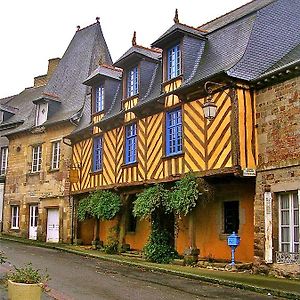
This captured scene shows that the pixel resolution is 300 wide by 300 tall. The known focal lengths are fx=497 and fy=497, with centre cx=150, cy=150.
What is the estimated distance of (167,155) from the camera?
49.0 feet

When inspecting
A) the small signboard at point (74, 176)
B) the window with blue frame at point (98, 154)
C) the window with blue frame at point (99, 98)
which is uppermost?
the window with blue frame at point (99, 98)

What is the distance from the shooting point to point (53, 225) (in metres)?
22.5

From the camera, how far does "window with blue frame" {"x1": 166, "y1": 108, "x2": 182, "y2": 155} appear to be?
48.1ft

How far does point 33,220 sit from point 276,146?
590 inches

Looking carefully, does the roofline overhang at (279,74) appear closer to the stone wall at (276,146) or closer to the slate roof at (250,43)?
the stone wall at (276,146)

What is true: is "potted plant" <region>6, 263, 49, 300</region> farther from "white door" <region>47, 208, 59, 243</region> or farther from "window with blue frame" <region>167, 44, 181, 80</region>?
"white door" <region>47, 208, 59, 243</region>

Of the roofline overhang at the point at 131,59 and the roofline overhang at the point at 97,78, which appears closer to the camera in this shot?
the roofline overhang at the point at 131,59

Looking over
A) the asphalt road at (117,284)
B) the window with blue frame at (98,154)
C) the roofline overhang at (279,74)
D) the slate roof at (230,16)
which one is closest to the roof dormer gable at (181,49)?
the slate roof at (230,16)

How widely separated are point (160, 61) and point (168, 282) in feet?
28.3

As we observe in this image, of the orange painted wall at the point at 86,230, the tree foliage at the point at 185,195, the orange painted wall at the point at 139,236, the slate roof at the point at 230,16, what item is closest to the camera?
the tree foliage at the point at 185,195

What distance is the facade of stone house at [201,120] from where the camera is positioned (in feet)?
41.7

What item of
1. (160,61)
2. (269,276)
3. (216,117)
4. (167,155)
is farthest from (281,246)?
(160,61)

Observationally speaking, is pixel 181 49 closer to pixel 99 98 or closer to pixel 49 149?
pixel 99 98

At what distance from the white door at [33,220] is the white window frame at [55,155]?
8.04 feet
